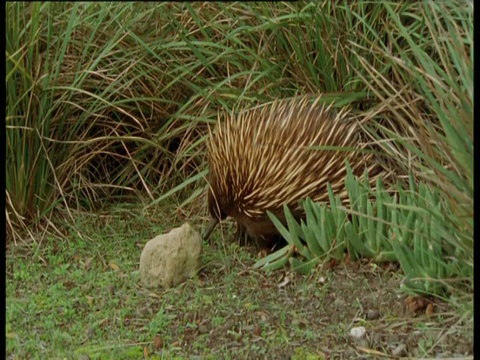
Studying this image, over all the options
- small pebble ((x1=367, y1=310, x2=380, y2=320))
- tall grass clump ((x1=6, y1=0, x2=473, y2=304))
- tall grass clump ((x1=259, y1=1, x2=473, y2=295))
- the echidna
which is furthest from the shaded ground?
tall grass clump ((x1=6, y1=0, x2=473, y2=304))

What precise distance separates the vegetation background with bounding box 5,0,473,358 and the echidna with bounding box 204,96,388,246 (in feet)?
0.56

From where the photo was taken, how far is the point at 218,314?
3436 millimetres

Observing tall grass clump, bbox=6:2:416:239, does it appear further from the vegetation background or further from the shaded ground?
the shaded ground

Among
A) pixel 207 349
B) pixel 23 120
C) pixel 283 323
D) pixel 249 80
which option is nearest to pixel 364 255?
pixel 283 323

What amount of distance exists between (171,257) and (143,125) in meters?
1.32

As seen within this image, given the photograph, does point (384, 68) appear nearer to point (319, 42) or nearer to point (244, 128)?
point (319, 42)

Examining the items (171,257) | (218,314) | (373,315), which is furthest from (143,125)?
(373,315)

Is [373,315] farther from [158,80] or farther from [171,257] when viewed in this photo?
[158,80]

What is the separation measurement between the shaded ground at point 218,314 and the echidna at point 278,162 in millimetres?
229

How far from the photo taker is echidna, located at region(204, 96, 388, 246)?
3.90 m

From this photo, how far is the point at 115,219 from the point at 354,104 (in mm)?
1410

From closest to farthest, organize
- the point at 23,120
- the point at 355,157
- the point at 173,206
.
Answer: the point at 355,157
the point at 23,120
the point at 173,206

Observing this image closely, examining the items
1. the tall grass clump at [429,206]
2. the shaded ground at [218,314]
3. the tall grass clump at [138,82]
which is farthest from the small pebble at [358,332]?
the tall grass clump at [138,82]

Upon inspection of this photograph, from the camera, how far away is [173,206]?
179 inches
